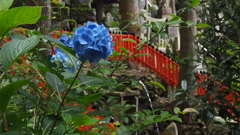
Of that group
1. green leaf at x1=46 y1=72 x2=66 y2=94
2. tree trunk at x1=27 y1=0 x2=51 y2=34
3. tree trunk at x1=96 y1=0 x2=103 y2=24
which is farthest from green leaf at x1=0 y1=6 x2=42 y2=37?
tree trunk at x1=96 y1=0 x2=103 y2=24

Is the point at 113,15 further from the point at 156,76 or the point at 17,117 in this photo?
the point at 17,117

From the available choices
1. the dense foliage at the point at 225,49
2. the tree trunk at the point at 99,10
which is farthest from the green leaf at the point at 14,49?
the tree trunk at the point at 99,10

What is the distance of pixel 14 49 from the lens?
0.73 m

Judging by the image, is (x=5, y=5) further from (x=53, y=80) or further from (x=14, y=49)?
(x=53, y=80)

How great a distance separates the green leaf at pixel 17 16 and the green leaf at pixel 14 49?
0.21 ft

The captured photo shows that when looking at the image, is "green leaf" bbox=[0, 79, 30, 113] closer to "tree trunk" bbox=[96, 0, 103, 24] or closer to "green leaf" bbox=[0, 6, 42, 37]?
"green leaf" bbox=[0, 6, 42, 37]

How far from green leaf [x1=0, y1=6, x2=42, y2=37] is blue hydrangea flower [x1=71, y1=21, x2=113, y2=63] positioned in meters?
0.24

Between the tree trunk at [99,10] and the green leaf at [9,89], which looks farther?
the tree trunk at [99,10]

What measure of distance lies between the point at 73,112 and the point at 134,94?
4.29 metres

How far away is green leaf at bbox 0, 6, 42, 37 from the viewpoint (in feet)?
2.13

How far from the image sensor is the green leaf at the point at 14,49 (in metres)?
0.72

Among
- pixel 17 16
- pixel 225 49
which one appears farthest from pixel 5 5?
pixel 225 49

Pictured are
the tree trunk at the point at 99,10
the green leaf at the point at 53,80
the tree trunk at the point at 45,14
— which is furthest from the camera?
the tree trunk at the point at 99,10

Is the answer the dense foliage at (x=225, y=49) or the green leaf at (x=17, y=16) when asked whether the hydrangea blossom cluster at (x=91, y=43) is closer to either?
the green leaf at (x=17, y=16)
